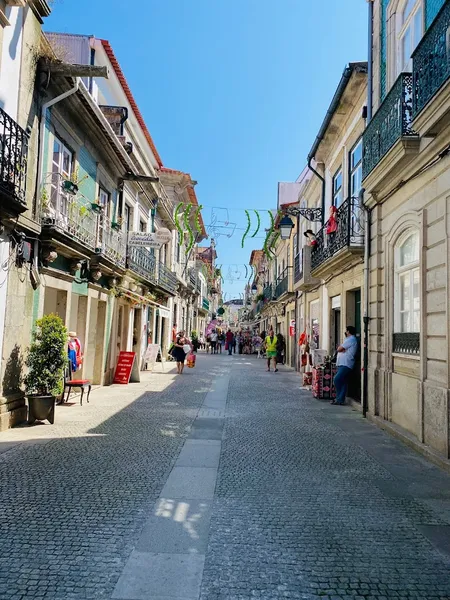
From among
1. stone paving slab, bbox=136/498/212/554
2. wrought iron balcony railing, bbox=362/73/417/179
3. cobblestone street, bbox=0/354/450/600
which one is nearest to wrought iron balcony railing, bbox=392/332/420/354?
cobblestone street, bbox=0/354/450/600

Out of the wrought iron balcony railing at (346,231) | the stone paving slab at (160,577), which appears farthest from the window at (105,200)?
the stone paving slab at (160,577)

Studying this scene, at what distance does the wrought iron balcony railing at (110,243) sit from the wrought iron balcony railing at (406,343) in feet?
21.6

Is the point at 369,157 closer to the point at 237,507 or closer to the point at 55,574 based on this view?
the point at 237,507

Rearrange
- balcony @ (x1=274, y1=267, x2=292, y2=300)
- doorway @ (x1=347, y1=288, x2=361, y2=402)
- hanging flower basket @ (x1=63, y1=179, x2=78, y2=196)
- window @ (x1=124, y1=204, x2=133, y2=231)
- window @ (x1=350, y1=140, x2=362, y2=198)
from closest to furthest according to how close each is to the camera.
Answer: hanging flower basket @ (x1=63, y1=179, x2=78, y2=196), doorway @ (x1=347, y1=288, x2=361, y2=402), window @ (x1=350, y1=140, x2=362, y2=198), window @ (x1=124, y1=204, x2=133, y2=231), balcony @ (x1=274, y1=267, x2=292, y2=300)

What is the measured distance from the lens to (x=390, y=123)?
702 centimetres

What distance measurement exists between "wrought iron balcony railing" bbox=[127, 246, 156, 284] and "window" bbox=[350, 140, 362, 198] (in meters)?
6.47

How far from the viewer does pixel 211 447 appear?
6.04 m

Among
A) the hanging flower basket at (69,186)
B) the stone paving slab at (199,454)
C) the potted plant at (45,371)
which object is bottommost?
the stone paving slab at (199,454)

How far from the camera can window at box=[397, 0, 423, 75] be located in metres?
7.23

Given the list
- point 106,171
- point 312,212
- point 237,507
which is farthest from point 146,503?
point 312,212

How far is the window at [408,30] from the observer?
23.7 feet

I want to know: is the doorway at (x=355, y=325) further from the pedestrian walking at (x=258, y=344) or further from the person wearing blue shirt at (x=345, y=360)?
the pedestrian walking at (x=258, y=344)

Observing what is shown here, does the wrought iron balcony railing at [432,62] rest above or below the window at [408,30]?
below

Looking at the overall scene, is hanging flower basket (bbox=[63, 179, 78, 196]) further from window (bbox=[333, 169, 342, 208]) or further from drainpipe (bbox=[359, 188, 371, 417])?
window (bbox=[333, 169, 342, 208])
